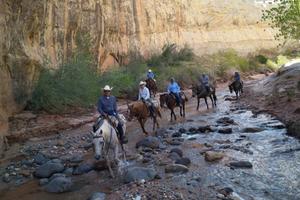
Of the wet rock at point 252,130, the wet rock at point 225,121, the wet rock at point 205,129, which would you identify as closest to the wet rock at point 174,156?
the wet rock at point 205,129

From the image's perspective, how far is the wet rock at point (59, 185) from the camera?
911 cm

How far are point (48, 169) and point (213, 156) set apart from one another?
4403 mm

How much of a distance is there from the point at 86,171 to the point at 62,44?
14368 millimetres

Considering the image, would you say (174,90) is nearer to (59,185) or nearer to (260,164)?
(260,164)

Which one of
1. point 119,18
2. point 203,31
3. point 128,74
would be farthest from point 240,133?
point 203,31

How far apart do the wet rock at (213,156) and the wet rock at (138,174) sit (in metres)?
2.03

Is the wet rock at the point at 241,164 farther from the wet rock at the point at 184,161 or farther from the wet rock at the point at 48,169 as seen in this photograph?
the wet rock at the point at 48,169

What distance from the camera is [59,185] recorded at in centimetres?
920

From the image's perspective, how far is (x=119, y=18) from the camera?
110 feet

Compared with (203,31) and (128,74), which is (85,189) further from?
(203,31)

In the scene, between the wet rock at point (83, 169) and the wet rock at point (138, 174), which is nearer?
the wet rock at point (138, 174)

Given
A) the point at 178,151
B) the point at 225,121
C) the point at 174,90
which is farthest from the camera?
the point at 174,90

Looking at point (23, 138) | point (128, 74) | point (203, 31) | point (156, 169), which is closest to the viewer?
point (156, 169)

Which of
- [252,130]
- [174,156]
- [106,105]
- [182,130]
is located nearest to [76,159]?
[106,105]
